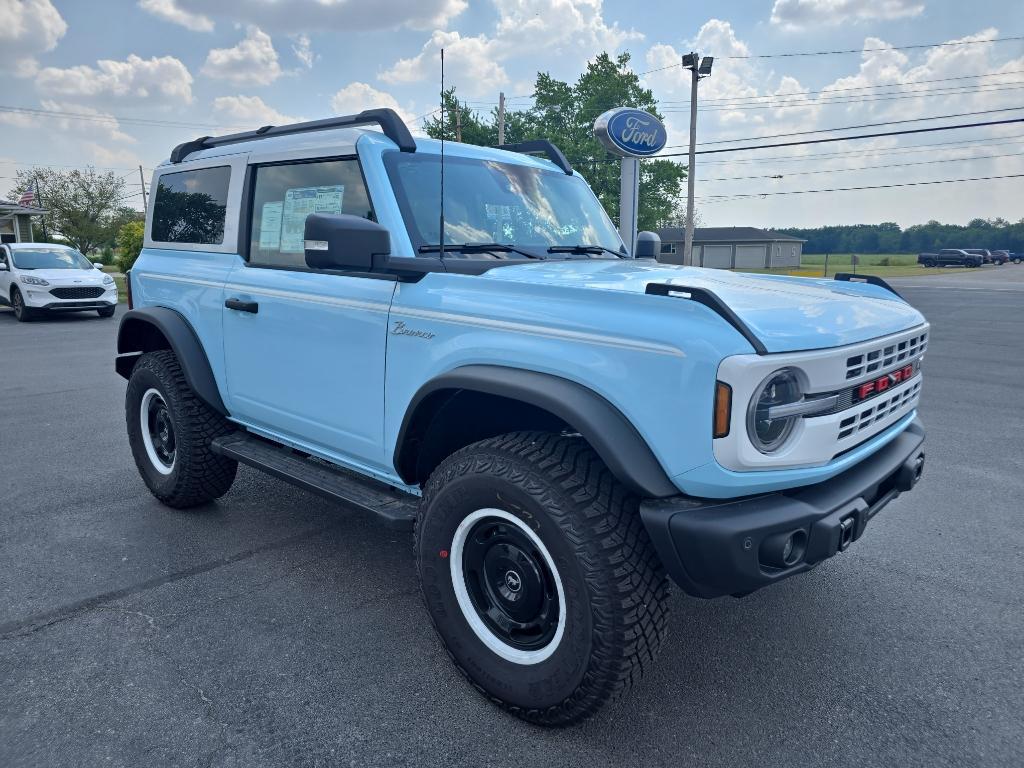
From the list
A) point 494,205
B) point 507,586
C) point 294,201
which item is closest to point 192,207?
point 294,201

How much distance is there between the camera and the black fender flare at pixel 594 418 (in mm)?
2160

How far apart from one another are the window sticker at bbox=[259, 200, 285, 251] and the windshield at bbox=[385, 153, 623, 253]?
0.83 m

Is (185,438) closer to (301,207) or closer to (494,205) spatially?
(301,207)

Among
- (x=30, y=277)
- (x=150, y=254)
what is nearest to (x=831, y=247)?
(x=30, y=277)

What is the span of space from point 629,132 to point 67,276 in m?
12.9

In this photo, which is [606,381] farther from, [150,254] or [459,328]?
[150,254]

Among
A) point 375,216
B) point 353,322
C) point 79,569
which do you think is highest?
point 375,216

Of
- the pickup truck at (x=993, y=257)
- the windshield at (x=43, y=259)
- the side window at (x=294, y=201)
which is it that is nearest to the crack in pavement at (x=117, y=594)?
the side window at (x=294, y=201)

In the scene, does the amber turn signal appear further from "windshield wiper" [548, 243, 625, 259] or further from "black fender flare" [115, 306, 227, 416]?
"black fender flare" [115, 306, 227, 416]

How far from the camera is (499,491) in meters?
2.43

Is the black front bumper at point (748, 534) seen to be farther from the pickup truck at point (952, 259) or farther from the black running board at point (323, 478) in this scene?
the pickup truck at point (952, 259)

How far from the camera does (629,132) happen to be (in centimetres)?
1377

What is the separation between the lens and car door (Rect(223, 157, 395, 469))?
3.09 meters

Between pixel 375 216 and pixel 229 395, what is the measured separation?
1.50 meters
